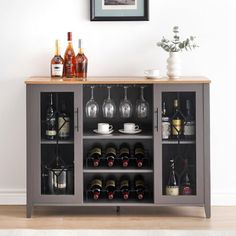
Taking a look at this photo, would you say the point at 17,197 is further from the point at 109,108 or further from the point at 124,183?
the point at 109,108

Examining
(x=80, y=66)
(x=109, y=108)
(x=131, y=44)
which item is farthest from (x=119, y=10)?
(x=109, y=108)

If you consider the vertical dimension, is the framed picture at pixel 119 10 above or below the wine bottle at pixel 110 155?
above

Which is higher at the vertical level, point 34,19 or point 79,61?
point 34,19

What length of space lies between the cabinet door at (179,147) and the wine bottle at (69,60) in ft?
2.18

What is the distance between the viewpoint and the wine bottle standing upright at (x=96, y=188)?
4551 millimetres

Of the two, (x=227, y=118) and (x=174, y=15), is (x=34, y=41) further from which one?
(x=227, y=118)

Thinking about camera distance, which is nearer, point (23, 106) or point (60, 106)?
point (60, 106)

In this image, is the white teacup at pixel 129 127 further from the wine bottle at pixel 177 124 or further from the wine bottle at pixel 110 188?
the wine bottle at pixel 110 188

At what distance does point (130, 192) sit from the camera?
15.3ft

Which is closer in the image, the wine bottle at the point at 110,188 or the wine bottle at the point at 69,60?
the wine bottle at the point at 110,188

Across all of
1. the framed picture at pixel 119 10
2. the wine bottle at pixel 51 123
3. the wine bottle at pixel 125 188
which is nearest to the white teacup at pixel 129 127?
the wine bottle at pixel 125 188

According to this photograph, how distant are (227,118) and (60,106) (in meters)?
1.29

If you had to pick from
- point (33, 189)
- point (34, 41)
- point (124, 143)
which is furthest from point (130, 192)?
point (34, 41)

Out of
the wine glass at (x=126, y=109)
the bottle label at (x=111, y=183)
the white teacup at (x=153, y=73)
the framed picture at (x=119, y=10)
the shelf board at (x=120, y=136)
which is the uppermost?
the framed picture at (x=119, y=10)
